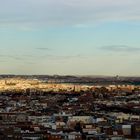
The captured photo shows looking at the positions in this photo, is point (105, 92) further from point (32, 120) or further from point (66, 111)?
point (32, 120)

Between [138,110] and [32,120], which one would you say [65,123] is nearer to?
[32,120]

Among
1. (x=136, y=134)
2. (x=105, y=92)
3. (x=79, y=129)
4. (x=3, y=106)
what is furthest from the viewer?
(x=105, y=92)

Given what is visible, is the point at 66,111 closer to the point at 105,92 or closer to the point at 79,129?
the point at 79,129

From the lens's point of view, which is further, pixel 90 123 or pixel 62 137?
pixel 90 123

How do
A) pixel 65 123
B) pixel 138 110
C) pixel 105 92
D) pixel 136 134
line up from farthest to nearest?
pixel 105 92 → pixel 138 110 → pixel 65 123 → pixel 136 134

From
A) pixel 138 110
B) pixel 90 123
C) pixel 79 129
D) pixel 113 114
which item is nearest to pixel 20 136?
pixel 79 129

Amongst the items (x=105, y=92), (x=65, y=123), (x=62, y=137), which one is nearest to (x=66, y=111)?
(x=65, y=123)

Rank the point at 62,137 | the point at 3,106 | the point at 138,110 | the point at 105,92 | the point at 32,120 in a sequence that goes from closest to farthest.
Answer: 1. the point at 62,137
2. the point at 32,120
3. the point at 138,110
4. the point at 3,106
5. the point at 105,92

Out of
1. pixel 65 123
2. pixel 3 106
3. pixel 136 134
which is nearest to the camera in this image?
pixel 136 134

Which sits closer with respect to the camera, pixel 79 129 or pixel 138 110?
pixel 79 129
